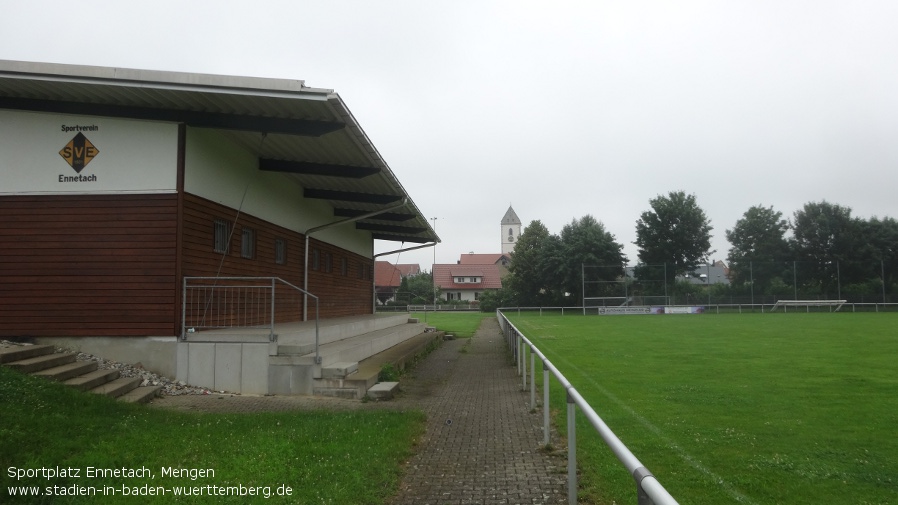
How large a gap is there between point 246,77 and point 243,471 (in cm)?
564

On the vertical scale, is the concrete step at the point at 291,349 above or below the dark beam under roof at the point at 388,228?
below

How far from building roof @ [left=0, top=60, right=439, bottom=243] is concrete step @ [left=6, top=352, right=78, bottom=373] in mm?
3585

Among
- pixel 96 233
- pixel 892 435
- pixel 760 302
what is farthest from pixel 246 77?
pixel 760 302

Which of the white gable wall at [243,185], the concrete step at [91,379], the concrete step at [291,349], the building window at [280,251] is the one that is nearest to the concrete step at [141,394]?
the concrete step at [91,379]

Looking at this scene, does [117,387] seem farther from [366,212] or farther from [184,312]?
[366,212]

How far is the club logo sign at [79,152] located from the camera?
9.91 metres

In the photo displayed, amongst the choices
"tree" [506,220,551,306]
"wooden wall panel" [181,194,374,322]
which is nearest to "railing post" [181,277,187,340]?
"wooden wall panel" [181,194,374,322]

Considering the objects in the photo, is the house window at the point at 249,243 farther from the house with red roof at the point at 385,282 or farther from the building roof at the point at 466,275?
the building roof at the point at 466,275

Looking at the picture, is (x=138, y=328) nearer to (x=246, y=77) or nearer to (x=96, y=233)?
(x=96, y=233)

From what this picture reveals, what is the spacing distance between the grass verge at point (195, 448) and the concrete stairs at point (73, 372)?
554 millimetres

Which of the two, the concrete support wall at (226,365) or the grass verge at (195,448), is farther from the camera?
the concrete support wall at (226,365)

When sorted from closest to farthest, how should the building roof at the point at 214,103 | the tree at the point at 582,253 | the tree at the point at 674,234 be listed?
the building roof at the point at 214,103 < the tree at the point at 582,253 < the tree at the point at 674,234

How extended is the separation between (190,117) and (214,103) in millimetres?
591

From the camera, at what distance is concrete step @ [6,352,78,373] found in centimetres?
779
